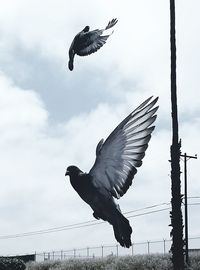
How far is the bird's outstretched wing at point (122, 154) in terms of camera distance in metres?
9.88

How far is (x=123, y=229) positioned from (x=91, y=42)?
15.3ft

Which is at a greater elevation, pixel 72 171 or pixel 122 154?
pixel 122 154

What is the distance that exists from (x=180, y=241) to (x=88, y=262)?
30134 millimetres

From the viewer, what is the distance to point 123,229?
10.0 meters

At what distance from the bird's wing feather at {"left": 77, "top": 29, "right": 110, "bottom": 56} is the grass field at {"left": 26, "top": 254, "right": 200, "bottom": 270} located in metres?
22.7

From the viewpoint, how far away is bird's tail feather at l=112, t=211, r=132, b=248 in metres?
9.98

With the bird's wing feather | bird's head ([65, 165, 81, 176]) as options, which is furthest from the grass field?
bird's head ([65, 165, 81, 176])

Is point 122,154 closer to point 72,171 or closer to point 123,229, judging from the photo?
point 72,171

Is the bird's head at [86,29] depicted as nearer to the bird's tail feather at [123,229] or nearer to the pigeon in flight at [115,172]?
the pigeon in flight at [115,172]

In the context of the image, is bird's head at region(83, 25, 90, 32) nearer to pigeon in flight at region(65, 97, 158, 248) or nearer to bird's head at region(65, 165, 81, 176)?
pigeon in flight at region(65, 97, 158, 248)

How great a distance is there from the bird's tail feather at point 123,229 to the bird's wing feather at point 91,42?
4221mm

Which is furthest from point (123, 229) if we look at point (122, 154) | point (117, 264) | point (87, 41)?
point (117, 264)

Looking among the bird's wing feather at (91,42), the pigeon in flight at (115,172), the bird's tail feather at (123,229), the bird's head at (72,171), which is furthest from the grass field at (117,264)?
the bird's head at (72,171)

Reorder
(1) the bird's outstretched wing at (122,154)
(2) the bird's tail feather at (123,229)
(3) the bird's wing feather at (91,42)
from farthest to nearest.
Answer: (3) the bird's wing feather at (91,42), (2) the bird's tail feather at (123,229), (1) the bird's outstretched wing at (122,154)
